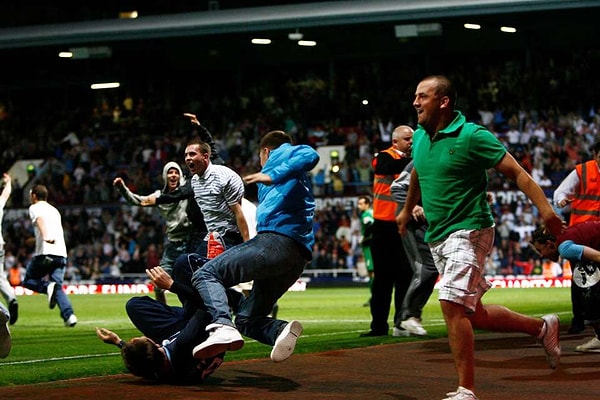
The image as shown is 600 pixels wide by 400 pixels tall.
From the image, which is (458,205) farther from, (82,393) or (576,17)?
(576,17)

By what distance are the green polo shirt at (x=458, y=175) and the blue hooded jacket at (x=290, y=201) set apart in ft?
4.44

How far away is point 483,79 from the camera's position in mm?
38062

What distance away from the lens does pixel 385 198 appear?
12984mm

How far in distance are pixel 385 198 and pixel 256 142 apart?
85.7 ft

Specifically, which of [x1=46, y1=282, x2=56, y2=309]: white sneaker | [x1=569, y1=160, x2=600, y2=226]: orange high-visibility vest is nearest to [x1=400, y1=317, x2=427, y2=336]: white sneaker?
[x1=569, y1=160, x2=600, y2=226]: orange high-visibility vest

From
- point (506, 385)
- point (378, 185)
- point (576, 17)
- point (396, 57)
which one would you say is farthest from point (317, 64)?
point (506, 385)

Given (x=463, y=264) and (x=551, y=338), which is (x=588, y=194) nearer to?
(x=551, y=338)

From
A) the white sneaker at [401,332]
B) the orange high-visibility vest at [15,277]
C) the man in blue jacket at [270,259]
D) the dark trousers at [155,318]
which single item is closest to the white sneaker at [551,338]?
the man in blue jacket at [270,259]

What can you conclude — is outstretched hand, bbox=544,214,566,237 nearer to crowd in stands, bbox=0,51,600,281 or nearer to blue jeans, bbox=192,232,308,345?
blue jeans, bbox=192,232,308,345

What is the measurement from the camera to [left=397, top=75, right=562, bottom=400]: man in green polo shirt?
741 centimetres

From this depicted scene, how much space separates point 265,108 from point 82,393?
1290 inches

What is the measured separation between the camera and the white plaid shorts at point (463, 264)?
24.5 feet

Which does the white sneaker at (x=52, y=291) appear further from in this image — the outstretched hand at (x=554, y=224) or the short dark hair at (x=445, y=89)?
the outstretched hand at (x=554, y=224)

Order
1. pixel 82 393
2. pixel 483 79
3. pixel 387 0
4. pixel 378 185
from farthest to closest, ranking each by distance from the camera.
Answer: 1. pixel 483 79
2. pixel 387 0
3. pixel 378 185
4. pixel 82 393
